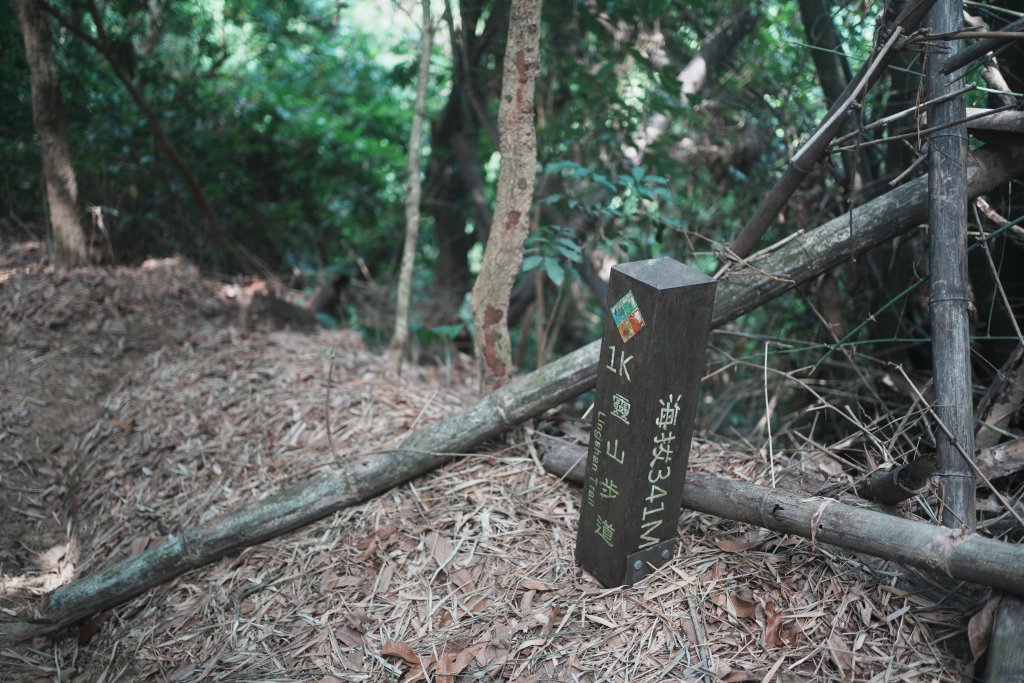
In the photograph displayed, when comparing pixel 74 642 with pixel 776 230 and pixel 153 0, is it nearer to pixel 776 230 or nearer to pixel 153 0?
pixel 776 230

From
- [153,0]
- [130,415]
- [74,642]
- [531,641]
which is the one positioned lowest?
[74,642]

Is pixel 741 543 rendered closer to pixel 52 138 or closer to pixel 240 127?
pixel 52 138

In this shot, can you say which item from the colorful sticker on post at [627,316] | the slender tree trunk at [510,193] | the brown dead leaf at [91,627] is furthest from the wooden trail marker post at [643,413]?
the brown dead leaf at [91,627]

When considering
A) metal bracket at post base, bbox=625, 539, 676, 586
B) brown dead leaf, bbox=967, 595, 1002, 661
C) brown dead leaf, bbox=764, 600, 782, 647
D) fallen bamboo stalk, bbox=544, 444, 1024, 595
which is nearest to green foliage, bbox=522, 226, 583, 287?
fallen bamboo stalk, bbox=544, 444, 1024, 595

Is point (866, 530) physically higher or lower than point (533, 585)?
higher

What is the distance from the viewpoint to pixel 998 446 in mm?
2383

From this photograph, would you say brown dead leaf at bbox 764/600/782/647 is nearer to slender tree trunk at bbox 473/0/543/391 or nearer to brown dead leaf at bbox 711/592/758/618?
brown dead leaf at bbox 711/592/758/618

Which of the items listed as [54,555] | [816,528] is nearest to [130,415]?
[54,555]

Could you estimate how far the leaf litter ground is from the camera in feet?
7.06

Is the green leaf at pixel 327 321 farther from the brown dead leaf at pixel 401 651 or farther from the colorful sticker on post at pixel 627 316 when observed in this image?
the colorful sticker on post at pixel 627 316

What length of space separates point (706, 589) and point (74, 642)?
2.52m

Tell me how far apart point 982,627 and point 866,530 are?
1.18ft

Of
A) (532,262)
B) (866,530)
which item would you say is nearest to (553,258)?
(532,262)

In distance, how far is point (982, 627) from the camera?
6.11 feet
